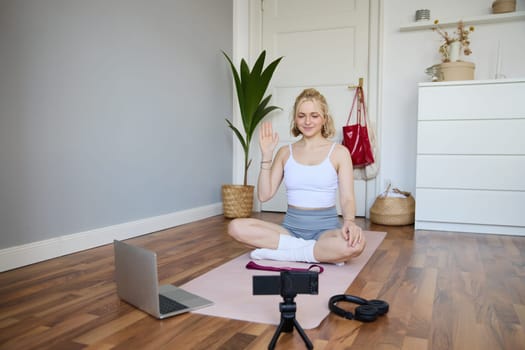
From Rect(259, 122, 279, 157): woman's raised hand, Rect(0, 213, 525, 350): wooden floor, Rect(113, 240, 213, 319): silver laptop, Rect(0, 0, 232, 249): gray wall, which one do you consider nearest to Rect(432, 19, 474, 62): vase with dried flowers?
Rect(0, 213, 525, 350): wooden floor

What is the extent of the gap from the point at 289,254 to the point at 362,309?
Answer: 0.73m

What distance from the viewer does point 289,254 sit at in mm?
2133

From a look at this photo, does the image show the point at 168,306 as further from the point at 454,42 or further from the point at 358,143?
the point at 454,42

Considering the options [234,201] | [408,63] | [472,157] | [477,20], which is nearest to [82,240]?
[234,201]

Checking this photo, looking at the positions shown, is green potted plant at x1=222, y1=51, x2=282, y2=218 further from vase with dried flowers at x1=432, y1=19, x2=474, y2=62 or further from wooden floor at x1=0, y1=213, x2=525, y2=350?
vase with dried flowers at x1=432, y1=19, x2=474, y2=62

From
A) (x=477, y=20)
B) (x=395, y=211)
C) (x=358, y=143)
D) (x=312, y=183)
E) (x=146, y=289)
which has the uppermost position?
(x=477, y=20)

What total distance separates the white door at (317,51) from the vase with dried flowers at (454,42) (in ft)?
2.03

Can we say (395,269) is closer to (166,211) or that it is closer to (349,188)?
(349,188)

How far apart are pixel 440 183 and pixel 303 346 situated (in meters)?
2.34

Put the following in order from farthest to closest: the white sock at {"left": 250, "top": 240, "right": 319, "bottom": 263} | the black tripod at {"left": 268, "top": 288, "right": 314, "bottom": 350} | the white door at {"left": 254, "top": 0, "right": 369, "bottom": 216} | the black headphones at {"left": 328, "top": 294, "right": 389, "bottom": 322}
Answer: the white door at {"left": 254, "top": 0, "right": 369, "bottom": 216} < the white sock at {"left": 250, "top": 240, "right": 319, "bottom": 263} < the black headphones at {"left": 328, "top": 294, "right": 389, "bottom": 322} < the black tripod at {"left": 268, "top": 288, "right": 314, "bottom": 350}

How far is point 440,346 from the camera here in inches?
48.8

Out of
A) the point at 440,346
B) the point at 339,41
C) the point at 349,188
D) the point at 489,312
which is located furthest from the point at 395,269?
the point at 339,41

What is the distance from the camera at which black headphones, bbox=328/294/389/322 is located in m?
1.41

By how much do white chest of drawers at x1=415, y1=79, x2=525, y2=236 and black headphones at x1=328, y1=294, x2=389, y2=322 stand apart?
6.34 ft
